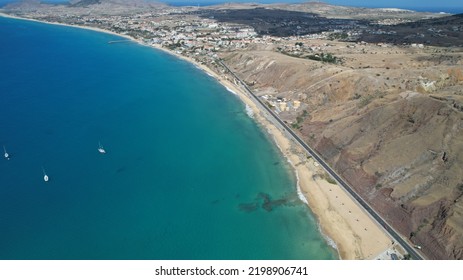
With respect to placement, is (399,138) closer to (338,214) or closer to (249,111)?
(338,214)

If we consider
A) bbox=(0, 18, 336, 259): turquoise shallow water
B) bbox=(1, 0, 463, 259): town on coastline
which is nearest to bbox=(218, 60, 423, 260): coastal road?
bbox=(1, 0, 463, 259): town on coastline

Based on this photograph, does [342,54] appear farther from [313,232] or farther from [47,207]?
[47,207]

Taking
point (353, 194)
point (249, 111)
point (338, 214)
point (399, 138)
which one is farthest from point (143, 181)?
point (399, 138)

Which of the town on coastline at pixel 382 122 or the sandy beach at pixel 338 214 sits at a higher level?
the town on coastline at pixel 382 122

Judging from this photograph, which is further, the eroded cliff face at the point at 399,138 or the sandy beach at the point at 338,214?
the eroded cliff face at the point at 399,138

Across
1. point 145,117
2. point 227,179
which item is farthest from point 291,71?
point 227,179

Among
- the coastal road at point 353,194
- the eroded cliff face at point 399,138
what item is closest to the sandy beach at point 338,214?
the coastal road at point 353,194

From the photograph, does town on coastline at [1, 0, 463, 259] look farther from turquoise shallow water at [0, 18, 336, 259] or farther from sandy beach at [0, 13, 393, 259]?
turquoise shallow water at [0, 18, 336, 259]

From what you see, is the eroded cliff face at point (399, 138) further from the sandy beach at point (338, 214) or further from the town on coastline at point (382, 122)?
the sandy beach at point (338, 214)
